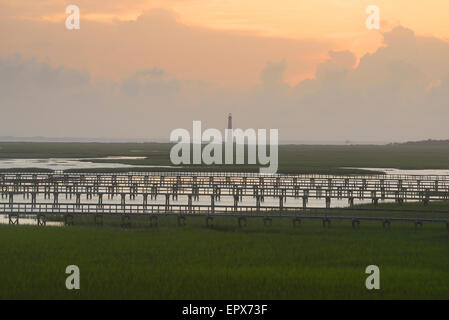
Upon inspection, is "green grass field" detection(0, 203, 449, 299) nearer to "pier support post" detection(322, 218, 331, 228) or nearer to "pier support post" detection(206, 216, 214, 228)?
"pier support post" detection(206, 216, 214, 228)

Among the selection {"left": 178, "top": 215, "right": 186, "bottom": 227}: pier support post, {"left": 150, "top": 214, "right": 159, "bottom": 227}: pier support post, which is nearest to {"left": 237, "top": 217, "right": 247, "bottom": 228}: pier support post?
{"left": 178, "top": 215, "right": 186, "bottom": 227}: pier support post

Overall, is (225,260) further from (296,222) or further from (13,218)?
(13,218)

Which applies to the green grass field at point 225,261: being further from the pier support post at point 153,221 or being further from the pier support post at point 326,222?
the pier support post at point 153,221

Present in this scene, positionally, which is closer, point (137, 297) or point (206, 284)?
point (137, 297)

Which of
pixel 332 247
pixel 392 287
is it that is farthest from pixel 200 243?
pixel 392 287

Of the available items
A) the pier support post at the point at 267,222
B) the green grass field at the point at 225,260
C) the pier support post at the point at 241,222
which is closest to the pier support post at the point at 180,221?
the green grass field at the point at 225,260

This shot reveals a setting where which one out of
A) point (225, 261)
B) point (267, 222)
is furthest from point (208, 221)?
point (225, 261)

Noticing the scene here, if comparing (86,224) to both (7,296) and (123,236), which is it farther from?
(7,296)
